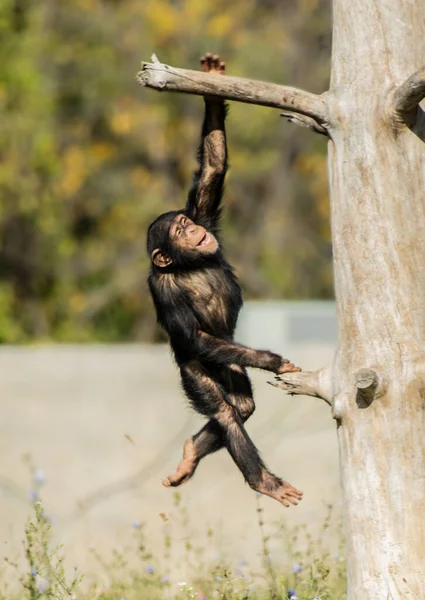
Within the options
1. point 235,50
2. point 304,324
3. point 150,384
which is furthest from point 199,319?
point 235,50

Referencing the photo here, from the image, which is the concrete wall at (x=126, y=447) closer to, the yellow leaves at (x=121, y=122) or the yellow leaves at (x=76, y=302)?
the yellow leaves at (x=76, y=302)

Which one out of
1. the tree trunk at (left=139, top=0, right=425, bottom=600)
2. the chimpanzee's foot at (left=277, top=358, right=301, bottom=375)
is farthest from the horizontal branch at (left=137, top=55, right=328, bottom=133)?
the chimpanzee's foot at (left=277, top=358, right=301, bottom=375)

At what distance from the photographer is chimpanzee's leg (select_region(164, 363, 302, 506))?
4882mm

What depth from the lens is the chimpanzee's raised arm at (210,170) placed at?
16.6ft

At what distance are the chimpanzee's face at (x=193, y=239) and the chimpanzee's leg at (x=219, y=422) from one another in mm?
595

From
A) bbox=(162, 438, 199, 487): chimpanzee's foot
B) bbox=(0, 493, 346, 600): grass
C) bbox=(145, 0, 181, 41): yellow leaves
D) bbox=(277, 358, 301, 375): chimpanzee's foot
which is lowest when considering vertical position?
bbox=(0, 493, 346, 600): grass

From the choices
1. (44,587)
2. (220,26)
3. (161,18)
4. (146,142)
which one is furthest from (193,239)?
(220,26)

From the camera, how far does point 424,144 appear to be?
14.3 ft

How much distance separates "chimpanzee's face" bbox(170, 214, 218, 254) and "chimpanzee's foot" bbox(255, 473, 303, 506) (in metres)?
1.22

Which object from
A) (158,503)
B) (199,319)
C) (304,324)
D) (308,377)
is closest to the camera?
(308,377)

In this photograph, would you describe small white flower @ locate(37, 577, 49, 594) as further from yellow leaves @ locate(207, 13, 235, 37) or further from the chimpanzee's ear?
yellow leaves @ locate(207, 13, 235, 37)

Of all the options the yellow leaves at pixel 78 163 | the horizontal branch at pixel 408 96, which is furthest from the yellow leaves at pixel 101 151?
the horizontal branch at pixel 408 96

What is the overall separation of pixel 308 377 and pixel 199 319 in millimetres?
864

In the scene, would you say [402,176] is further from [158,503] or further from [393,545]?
[158,503]
